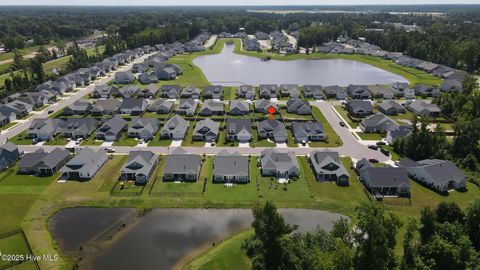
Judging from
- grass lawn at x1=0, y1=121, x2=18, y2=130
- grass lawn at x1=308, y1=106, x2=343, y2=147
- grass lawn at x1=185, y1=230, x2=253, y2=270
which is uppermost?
grass lawn at x1=308, y1=106, x2=343, y2=147

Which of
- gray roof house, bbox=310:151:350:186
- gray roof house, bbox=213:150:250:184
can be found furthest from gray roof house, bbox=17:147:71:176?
gray roof house, bbox=310:151:350:186

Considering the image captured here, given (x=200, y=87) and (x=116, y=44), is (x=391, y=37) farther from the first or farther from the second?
(x=116, y=44)

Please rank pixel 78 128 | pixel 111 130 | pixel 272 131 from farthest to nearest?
pixel 78 128 → pixel 272 131 → pixel 111 130

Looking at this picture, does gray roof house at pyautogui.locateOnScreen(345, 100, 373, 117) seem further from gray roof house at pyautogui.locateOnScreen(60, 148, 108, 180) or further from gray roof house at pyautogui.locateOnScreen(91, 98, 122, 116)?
gray roof house at pyautogui.locateOnScreen(60, 148, 108, 180)


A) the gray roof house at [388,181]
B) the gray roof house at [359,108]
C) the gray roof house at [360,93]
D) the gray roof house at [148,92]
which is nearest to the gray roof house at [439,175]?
the gray roof house at [388,181]

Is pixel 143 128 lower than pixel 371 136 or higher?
higher

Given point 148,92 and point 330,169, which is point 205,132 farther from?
point 148,92

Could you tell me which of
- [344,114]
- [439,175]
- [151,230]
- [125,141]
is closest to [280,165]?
[151,230]
